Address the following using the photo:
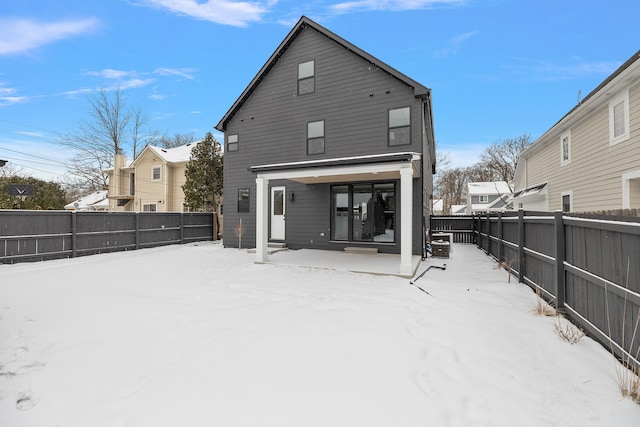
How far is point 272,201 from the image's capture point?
11711 mm

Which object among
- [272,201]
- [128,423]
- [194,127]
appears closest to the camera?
[128,423]

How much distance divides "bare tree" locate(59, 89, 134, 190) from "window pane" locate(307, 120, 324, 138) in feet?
71.4

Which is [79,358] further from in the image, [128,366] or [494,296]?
[494,296]

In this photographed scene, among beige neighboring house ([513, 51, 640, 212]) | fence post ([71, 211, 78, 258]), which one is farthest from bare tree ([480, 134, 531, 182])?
fence post ([71, 211, 78, 258])

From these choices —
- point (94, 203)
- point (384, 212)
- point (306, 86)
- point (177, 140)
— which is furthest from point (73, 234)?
point (177, 140)

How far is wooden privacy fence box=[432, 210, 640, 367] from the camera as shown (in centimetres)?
270

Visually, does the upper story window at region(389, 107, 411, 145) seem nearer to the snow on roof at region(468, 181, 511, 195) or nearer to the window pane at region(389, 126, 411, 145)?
the window pane at region(389, 126, 411, 145)

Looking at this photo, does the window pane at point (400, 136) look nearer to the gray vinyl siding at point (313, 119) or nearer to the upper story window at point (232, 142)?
the gray vinyl siding at point (313, 119)

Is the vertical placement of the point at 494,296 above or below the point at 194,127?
below

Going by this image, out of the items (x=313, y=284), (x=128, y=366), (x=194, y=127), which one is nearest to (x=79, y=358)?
(x=128, y=366)

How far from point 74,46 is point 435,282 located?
22898 millimetres

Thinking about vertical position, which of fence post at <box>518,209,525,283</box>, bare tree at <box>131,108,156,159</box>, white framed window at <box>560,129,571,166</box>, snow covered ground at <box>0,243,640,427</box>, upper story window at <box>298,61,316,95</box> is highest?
bare tree at <box>131,108,156,159</box>

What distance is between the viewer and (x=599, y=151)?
28.1ft

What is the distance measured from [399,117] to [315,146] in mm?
3105
